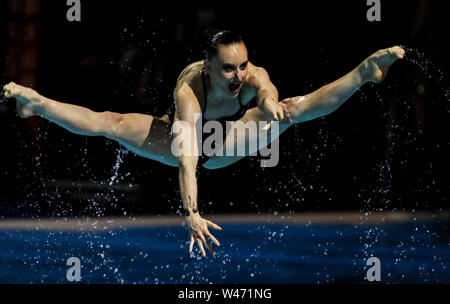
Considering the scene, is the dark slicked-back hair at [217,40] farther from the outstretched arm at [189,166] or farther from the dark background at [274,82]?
the dark background at [274,82]

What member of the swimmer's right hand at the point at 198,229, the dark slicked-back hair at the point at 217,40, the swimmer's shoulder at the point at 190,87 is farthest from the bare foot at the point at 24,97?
the swimmer's right hand at the point at 198,229

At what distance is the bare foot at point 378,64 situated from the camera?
348 cm

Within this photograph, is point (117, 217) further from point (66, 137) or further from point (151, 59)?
point (151, 59)

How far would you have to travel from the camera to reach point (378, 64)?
354 centimetres

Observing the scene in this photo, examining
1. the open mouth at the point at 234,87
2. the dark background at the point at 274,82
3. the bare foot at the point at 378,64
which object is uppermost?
the dark background at the point at 274,82

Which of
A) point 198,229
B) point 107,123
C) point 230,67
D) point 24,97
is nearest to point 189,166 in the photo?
point 198,229

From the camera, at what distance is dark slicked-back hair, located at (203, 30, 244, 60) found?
3455mm

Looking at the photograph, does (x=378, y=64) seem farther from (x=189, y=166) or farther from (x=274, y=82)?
(x=274, y=82)

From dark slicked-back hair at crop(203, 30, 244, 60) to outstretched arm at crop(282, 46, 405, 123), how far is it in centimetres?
54

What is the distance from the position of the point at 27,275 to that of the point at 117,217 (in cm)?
254

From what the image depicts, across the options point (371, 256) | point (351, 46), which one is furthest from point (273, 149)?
point (371, 256)

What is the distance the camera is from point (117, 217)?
6.55m

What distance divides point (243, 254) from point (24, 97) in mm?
1995

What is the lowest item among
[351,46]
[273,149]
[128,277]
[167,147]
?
[128,277]
